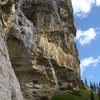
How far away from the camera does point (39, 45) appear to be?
42.7 m

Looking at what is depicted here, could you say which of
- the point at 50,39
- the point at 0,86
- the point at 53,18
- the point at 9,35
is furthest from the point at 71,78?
the point at 0,86

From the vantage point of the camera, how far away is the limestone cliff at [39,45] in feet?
120

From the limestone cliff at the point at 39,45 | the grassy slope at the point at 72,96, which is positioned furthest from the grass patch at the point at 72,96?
the limestone cliff at the point at 39,45

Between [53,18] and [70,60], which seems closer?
[53,18]

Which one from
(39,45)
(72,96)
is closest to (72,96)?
(72,96)

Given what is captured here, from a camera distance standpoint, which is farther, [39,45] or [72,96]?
[72,96]

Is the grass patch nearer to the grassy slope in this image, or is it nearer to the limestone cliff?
the grassy slope

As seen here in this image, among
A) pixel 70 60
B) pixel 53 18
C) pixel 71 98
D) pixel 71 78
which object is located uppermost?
pixel 53 18

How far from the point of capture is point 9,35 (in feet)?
116

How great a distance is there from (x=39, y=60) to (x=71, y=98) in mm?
10396

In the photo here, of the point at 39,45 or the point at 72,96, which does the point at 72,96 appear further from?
the point at 39,45

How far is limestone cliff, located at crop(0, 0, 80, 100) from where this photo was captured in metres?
36.6

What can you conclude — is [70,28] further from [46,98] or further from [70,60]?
[46,98]

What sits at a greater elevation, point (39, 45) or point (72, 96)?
point (39, 45)
